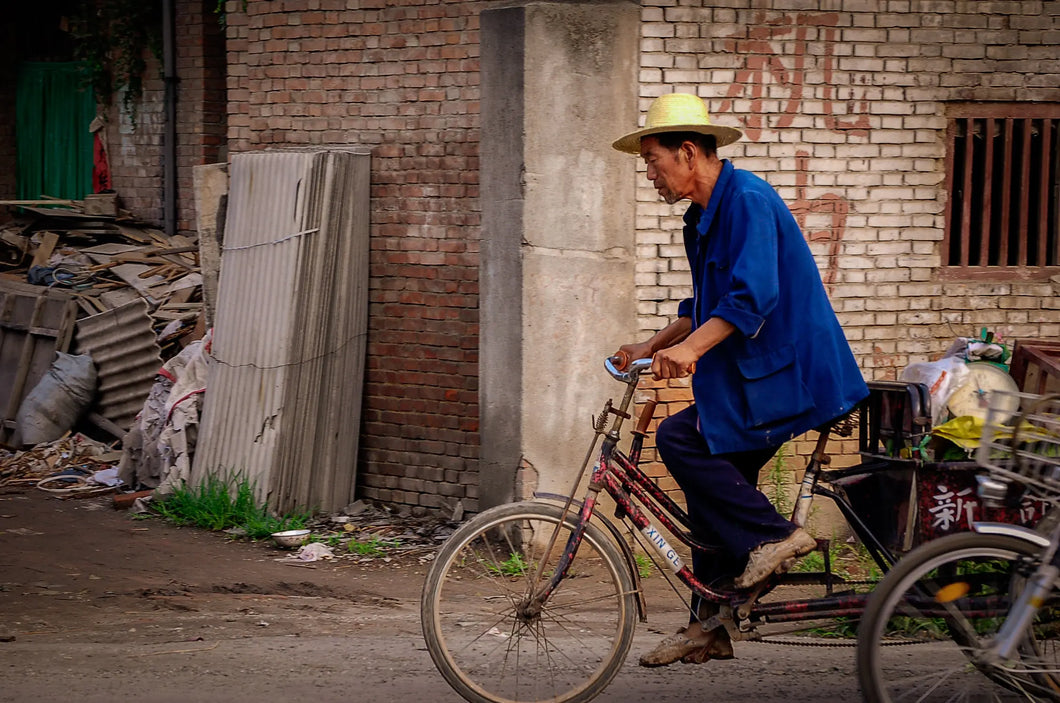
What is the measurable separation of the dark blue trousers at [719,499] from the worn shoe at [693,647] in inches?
3.4

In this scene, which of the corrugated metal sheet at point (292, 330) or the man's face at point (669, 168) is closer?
the man's face at point (669, 168)

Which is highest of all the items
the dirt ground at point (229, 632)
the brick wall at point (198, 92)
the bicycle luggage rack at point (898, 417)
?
the brick wall at point (198, 92)

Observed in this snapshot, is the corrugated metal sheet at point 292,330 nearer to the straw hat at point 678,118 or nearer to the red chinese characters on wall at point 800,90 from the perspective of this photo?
the red chinese characters on wall at point 800,90

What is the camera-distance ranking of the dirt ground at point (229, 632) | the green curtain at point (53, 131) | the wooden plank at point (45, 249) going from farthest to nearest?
the green curtain at point (53, 131)
the wooden plank at point (45, 249)
the dirt ground at point (229, 632)

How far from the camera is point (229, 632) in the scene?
18.5 ft

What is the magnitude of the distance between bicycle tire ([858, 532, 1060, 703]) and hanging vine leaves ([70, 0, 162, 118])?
968cm

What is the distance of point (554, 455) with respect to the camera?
22.7 feet

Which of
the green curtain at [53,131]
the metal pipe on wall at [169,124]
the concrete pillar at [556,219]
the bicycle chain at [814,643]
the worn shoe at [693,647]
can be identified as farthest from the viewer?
the green curtain at [53,131]

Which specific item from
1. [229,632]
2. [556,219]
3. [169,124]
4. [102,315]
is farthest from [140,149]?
[229,632]

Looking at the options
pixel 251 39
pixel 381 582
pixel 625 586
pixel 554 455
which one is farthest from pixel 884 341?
pixel 251 39

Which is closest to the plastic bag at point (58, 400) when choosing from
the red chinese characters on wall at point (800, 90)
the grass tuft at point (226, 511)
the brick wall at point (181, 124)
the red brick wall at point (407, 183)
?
the grass tuft at point (226, 511)

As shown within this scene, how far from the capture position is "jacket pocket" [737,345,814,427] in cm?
420

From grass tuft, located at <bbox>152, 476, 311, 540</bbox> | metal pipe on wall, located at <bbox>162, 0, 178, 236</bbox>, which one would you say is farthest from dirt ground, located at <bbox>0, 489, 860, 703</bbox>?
metal pipe on wall, located at <bbox>162, 0, 178, 236</bbox>

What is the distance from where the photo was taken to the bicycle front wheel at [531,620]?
4.28 meters
